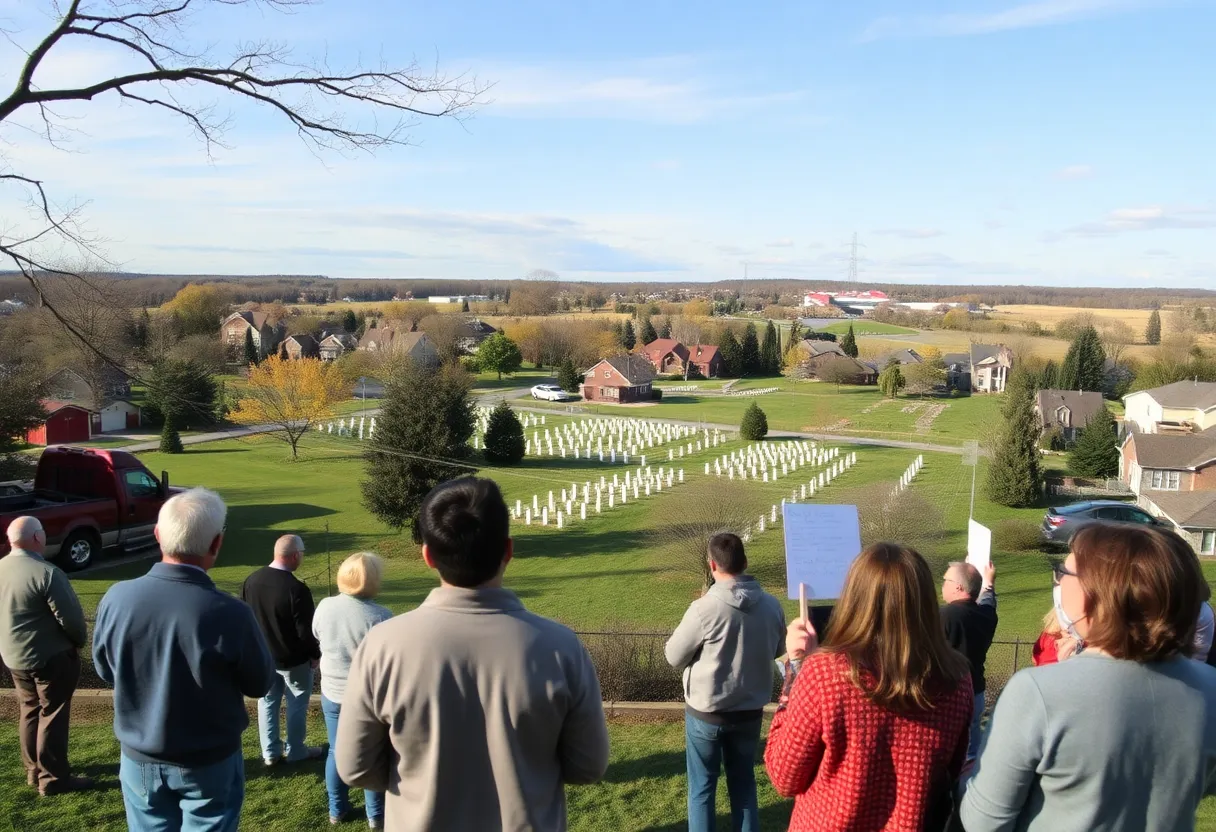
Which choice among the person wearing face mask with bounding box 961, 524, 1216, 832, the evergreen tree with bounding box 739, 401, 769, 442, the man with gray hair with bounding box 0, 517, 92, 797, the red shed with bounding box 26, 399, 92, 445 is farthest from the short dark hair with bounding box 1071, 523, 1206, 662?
the red shed with bounding box 26, 399, 92, 445

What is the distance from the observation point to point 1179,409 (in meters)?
51.6

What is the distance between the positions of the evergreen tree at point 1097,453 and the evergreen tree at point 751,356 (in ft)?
174

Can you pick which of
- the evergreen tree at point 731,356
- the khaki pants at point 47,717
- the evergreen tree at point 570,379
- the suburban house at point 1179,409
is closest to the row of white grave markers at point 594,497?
the khaki pants at point 47,717

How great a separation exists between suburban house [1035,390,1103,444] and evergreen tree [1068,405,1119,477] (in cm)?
1015

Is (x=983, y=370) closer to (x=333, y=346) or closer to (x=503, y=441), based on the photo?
(x=503, y=441)

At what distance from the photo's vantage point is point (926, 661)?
2631mm

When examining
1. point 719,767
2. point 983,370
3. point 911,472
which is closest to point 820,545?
point 719,767

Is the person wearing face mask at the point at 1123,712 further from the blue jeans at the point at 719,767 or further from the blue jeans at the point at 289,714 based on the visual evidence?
the blue jeans at the point at 289,714

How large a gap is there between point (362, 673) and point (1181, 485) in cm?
4294

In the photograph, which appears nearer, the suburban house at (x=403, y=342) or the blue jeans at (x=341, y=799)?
the blue jeans at (x=341, y=799)

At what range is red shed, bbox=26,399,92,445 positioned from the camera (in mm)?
43438

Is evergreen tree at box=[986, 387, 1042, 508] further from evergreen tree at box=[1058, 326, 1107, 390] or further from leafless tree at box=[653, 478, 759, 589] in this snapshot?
evergreen tree at box=[1058, 326, 1107, 390]

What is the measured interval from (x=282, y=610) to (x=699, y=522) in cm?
A: 1823

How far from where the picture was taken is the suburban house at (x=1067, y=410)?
54.5 metres
